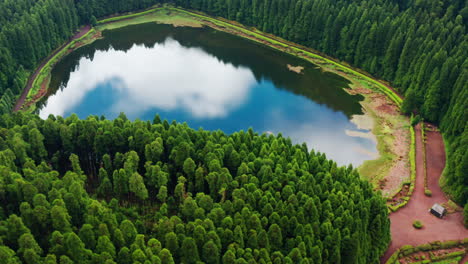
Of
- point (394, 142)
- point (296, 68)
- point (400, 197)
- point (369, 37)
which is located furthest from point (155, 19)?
point (400, 197)

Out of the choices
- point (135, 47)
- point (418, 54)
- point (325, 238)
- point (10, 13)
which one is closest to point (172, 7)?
point (135, 47)

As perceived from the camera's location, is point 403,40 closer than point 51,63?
Yes

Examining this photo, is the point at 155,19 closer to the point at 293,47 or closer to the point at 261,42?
the point at 261,42

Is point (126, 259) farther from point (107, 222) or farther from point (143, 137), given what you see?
point (143, 137)

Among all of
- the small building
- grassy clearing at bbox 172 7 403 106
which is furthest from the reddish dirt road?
grassy clearing at bbox 172 7 403 106

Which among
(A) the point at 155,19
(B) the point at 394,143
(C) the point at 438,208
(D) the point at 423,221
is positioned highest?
(A) the point at 155,19
